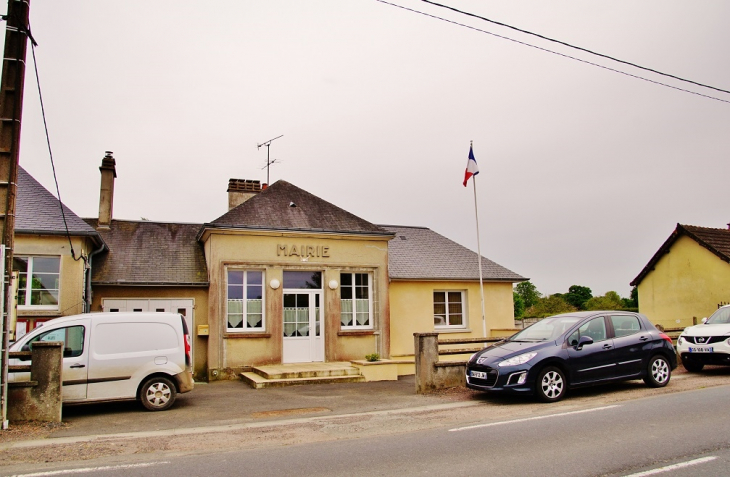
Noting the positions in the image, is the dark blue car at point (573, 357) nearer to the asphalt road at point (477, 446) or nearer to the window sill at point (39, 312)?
the asphalt road at point (477, 446)

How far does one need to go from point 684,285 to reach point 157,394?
2235cm

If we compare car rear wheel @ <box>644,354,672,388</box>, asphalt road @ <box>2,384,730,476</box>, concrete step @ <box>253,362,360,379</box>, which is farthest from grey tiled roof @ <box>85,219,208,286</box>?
car rear wheel @ <box>644,354,672,388</box>

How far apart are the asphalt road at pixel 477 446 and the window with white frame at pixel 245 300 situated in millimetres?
7724

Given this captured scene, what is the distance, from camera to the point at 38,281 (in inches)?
610

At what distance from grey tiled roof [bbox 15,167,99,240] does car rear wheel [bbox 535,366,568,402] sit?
12007 mm

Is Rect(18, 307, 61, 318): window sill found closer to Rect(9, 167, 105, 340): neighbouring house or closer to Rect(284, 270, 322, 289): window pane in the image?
Rect(9, 167, 105, 340): neighbouring house

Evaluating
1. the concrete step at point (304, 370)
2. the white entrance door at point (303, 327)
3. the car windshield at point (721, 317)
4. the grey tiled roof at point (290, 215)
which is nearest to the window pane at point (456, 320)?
the grey tiled roof at point (290, 215)

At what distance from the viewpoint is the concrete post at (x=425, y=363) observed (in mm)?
12734

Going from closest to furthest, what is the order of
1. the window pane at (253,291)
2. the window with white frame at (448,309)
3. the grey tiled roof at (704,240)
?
1. the window pane at (253,291)
2. the window with white frame at (448,309)
3. the grey tiled roof at (704,240)

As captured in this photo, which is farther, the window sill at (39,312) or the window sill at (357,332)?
the window sill at (357,332)

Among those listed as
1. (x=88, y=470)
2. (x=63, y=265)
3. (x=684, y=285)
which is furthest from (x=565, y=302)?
(x=88, y=470)

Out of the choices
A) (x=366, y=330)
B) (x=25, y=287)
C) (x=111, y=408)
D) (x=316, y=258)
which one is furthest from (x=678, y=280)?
(x=25, y=287)

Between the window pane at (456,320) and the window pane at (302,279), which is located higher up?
the window pane at (302,279)

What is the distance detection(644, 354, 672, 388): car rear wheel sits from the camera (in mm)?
11938
